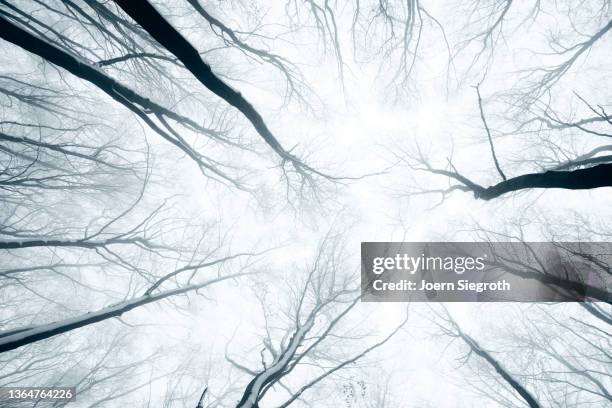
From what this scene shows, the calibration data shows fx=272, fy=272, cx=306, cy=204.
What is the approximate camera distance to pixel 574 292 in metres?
4.57

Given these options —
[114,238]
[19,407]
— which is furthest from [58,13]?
[19,407]

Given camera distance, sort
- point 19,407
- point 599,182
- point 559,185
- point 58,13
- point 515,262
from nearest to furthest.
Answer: point 599,182 < point 559,185 < point 58,13 < point 515,262 < point 19,407

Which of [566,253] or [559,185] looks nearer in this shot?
[559,185]

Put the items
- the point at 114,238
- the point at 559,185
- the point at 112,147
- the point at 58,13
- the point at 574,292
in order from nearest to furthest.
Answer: the point at 559,185 < the point at 58,13 < the point at 574,292 < the point at 114,238 < the point at 112,147

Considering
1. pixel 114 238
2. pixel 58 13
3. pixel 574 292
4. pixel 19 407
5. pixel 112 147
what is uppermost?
pixel 58 13

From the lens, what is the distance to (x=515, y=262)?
18.9ft

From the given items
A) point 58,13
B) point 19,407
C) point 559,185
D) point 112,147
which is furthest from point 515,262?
point 19,407

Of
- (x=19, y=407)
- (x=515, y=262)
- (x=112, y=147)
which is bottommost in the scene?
(x=19, y=407)

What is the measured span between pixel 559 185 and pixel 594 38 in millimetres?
4740

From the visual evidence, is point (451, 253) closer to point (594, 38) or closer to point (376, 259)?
point (376, 259)

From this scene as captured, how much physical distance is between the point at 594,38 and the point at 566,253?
4168mm

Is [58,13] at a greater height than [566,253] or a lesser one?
greater

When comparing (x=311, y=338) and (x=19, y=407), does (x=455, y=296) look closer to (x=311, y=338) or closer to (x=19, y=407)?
(x=311, y=338)

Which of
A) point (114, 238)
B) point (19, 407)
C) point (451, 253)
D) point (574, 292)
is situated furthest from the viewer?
point (19, 407)
